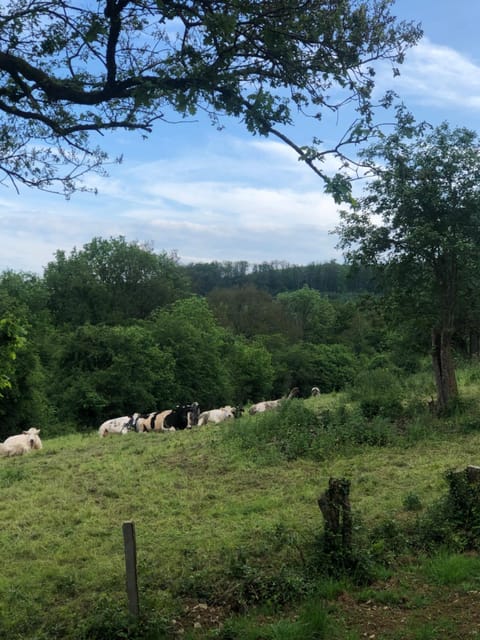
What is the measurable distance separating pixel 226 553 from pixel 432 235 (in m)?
7.26

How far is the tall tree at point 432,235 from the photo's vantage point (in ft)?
36.2

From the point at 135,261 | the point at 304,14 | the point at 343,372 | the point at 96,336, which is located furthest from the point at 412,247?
the point at 135,261

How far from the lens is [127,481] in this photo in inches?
373

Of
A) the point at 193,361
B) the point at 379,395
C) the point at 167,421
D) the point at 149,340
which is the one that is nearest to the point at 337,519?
the point at 379,395

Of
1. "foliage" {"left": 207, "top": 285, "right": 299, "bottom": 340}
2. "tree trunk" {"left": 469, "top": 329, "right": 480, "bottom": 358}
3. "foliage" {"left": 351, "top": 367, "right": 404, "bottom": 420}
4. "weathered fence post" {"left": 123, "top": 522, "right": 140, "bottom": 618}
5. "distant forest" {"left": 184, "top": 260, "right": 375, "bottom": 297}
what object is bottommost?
"weathered fence post" {"left": 123, "top": 522, "right": 140, "bottom": 618}

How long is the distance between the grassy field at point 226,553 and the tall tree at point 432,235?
8.51ft

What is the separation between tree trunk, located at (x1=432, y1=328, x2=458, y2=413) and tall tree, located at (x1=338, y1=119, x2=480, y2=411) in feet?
0.06

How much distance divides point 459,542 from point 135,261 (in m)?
52.0

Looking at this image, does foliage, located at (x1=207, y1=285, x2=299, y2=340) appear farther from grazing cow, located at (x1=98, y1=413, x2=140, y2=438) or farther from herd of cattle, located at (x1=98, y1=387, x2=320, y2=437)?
grazing cow, located at (x1=98, y1=413, x2=140, y2=438)

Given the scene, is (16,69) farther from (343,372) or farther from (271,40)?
(343,372)

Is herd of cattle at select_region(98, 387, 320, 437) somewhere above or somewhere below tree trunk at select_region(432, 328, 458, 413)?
below

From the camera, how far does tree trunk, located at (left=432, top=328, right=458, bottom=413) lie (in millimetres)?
11789

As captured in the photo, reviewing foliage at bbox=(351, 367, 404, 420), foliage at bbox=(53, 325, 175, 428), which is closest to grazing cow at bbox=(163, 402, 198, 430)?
foliage at bbox=(351, 367, 404, 420)

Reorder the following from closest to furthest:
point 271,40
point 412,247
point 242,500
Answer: point 271,40 → point 242,500 → point 412,247
